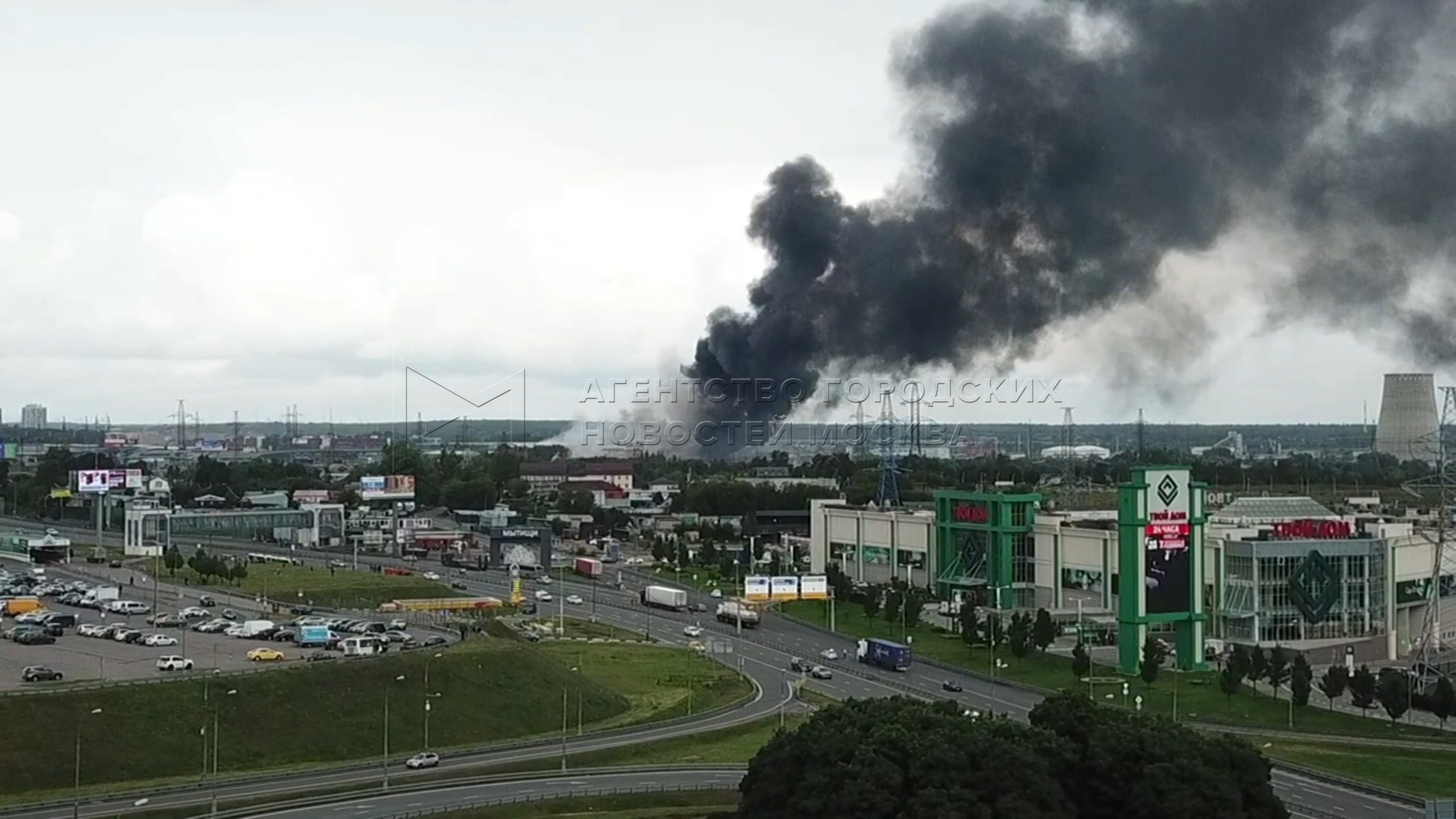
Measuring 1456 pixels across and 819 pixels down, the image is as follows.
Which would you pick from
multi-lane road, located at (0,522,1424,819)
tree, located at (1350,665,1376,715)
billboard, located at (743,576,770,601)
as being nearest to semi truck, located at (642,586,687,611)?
multi-lane road, located at (0,522,1424,819)

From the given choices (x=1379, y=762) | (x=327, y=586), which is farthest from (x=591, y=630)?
(x=1379, y=762)

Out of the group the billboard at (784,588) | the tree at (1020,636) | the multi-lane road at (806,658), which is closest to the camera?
the multi-lane road at (806,658)

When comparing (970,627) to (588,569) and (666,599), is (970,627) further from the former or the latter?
(588,569)

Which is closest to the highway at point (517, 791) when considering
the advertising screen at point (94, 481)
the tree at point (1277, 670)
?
the tree at point (1277, 670)

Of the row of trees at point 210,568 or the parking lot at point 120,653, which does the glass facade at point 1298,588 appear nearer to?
the parking lot at point 120,653

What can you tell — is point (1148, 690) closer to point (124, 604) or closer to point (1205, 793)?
point (1205, 793)
